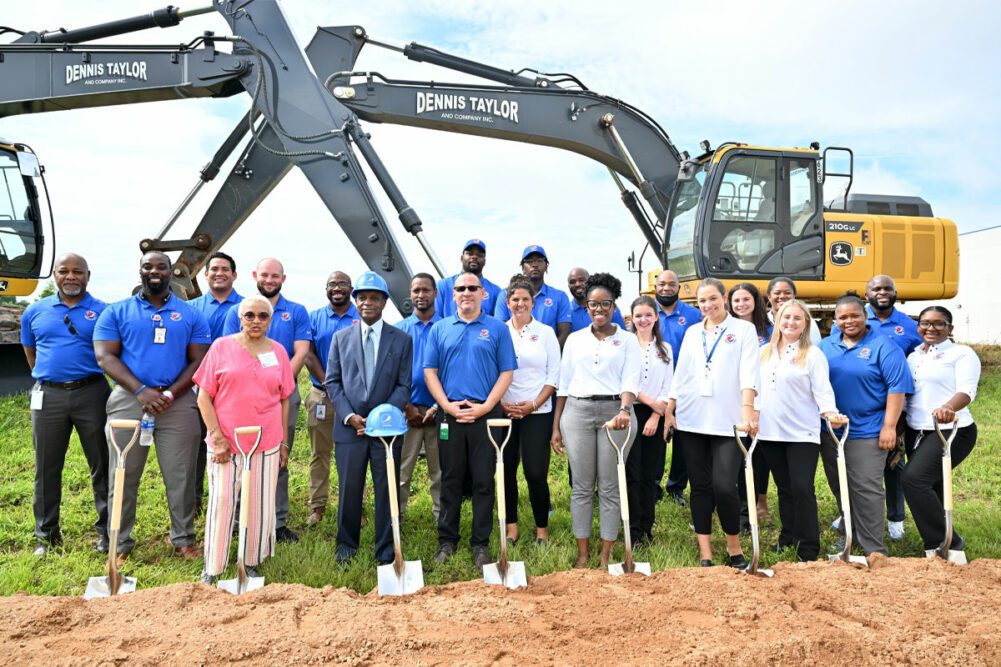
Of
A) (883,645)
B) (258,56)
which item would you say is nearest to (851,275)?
(883,645)

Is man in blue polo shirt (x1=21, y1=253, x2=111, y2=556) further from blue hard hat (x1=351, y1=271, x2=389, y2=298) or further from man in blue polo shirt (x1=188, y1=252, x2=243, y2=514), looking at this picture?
blue hard hat (x1=351, y1=271, x2=389, y2=298)

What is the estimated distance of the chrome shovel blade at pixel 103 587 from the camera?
411cm

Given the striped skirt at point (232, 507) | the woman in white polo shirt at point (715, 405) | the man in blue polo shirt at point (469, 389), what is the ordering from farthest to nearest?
the man in blue polo shirt at point (469, 389) < the woman in white polo shirt at point (715, 405) < the striped skirt at point (232, 507)

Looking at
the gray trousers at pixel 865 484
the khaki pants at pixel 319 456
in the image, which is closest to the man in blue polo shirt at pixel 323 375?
the khaki pants at pixel 319 456

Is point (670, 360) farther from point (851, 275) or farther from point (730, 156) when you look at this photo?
point (851, 275)

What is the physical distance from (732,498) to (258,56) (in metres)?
7.28

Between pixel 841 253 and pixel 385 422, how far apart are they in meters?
8.48

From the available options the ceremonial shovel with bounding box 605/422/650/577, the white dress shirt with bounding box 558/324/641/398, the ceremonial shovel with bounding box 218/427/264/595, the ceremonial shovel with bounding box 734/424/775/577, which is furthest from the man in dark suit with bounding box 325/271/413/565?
the ceremonial shovel with bounding box 734/424/775/577

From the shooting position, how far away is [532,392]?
4996 millimetres

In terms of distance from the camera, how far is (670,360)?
5230mm

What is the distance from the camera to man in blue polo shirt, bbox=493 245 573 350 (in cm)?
593

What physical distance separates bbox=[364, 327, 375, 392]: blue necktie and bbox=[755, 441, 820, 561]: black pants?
9.58 ft

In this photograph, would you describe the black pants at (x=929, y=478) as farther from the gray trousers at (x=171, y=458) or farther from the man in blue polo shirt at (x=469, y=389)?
the gray trousers at (x=171, y=458)

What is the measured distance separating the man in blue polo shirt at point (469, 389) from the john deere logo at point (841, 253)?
289 inches
